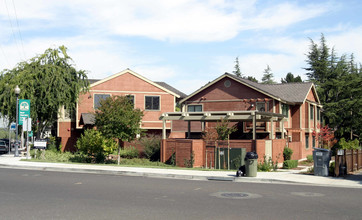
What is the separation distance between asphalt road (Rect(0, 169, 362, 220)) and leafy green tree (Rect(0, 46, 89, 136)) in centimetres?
1802

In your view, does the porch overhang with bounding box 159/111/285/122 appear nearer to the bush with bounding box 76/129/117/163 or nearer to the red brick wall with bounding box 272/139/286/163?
the red brick wall with bounding box 272/139/286/163

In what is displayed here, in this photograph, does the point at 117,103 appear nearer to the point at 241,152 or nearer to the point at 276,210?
the point at 241,152

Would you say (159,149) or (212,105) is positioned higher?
(212,105)

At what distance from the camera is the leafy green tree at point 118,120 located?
24.5m

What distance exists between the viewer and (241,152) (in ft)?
74.3

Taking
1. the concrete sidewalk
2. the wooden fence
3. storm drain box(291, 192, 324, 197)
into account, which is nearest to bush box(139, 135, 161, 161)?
the concrete sidewalk

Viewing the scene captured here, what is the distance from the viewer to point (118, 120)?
2439cm

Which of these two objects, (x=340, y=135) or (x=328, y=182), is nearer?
(x=328, y=182)

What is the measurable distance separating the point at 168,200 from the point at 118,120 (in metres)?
13.7

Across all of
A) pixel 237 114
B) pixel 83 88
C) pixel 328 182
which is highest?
pixel 83 88

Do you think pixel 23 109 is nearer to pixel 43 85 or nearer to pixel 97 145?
pixel 43 85

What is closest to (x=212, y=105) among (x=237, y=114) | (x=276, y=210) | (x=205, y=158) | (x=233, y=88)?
(x=233, y=88)

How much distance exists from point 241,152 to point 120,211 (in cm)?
1391

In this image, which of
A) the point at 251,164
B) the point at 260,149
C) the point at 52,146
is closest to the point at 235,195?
the point at 251,164
